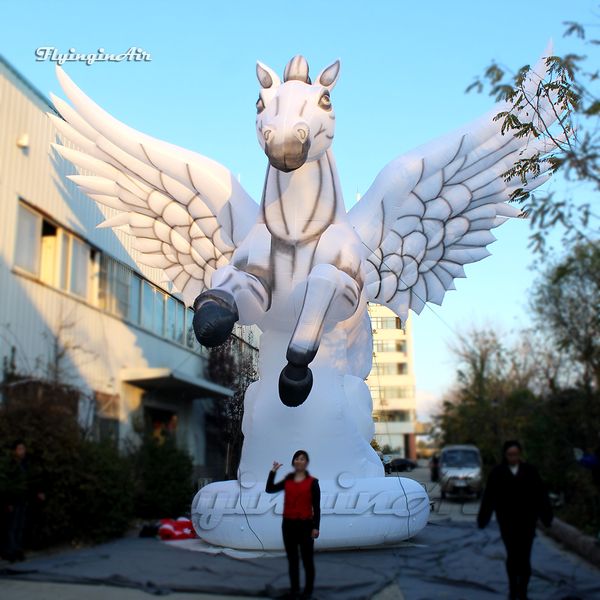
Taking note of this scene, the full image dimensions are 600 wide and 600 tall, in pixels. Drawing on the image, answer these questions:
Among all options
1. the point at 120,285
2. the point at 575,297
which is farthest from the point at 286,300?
the point at 575,297

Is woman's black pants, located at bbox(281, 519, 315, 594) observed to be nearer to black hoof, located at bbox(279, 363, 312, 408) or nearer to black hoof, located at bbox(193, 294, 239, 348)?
black hoof, located at bbox(279, 363, 312, 408)

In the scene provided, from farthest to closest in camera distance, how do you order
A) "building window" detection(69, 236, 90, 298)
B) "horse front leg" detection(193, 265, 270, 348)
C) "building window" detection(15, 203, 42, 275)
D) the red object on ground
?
"building window" detection(69, 236, 90, 298) → "building window" detection(15, 203, 42, 275) → the red object on ground → "horse front leg" detection(193, 265, 270, 348)

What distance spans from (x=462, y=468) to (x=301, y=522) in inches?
563

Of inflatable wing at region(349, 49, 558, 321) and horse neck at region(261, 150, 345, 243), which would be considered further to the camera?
inflatable wing at region(349, 49, 558, 321)

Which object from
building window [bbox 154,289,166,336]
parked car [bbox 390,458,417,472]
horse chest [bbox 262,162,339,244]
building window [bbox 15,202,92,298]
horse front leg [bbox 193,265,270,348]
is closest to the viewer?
horse front leg [bbox 193,265,270,348]

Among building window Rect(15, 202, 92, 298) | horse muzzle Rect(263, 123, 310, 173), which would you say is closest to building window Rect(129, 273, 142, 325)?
building window Rect(15, 202, 92, 298)

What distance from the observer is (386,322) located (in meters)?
7.08

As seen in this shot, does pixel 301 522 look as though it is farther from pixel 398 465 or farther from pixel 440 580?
pixel 398 465

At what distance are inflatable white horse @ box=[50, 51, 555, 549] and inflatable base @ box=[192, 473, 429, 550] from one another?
1cm

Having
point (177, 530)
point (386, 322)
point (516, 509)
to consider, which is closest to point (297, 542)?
point (516, 509)

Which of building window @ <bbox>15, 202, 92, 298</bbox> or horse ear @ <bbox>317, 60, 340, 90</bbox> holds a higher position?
building window @ <bbox>15, 202, 92, 298</bbox>

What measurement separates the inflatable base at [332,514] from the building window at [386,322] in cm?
157

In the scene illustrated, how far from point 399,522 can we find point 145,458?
608cm

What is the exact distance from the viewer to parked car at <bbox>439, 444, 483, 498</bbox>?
14836 millimetres
